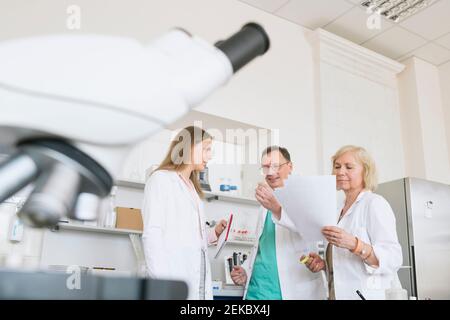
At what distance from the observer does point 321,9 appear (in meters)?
3.07

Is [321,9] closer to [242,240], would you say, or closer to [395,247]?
[242,240]

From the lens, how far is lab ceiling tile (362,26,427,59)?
333 centimetres

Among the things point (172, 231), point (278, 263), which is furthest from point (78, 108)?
point (278, 263)

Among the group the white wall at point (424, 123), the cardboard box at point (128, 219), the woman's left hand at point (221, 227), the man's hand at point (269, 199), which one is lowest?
the woman's left hand at point (221, 227)

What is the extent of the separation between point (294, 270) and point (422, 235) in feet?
5.07

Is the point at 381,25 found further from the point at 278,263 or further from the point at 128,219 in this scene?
the point at 278,263

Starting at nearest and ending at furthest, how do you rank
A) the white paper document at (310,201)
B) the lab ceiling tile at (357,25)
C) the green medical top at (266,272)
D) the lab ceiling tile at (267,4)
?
the white paper document at (310,201) < the green medical top at (266,272) < the lab ceiling tile at (267,4) < the lab ceiling tile at (357,25)

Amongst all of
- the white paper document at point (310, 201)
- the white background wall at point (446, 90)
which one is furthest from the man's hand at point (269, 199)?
the white background wall at point (446, 90)

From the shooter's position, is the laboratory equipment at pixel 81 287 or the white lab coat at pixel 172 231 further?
the white lab coat at pixel 172 231

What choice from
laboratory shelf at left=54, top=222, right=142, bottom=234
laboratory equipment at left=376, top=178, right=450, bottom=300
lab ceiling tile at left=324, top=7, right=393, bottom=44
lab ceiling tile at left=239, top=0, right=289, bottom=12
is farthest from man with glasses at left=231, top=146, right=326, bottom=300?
lab ceiling tile at left=324, top=7, right=393, bottom=44

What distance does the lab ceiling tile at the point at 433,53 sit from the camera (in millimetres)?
3511

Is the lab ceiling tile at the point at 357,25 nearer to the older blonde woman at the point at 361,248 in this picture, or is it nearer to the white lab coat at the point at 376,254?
the older blonde woman at the point at 361,248
